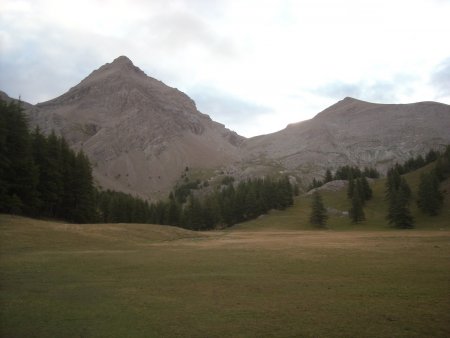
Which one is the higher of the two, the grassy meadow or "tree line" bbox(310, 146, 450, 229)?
"tree line" bbox(310, 146, 450, 229)

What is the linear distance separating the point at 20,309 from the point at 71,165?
210 feet

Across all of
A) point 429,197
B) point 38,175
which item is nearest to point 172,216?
point 38,175

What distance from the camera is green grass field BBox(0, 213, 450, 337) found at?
14797 mm

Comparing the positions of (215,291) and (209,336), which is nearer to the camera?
(209,336)

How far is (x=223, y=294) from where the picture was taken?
809 inches

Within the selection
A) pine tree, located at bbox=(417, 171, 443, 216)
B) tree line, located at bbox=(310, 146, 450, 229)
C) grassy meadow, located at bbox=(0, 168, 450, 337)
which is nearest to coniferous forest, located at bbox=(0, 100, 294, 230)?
grassy meadow, located at bbox=(0, 168, 450, 337)

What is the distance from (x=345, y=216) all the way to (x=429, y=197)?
28.2 m

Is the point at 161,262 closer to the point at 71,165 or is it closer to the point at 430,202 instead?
the point at 71,165

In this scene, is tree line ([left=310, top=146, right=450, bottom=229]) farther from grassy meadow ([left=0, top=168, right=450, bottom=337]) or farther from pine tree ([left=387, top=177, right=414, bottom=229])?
grassy meadow ([left=0, top=168, right=450, bottom=337])

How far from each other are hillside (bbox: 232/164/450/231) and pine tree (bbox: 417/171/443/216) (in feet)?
6.46

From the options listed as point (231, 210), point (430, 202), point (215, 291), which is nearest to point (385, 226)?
point (430, 202)

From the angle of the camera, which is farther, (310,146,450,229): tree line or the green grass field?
(310,146,450,229): tree line

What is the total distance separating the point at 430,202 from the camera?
4129 inches

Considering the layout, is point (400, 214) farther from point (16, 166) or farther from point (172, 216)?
point (16, 166)
